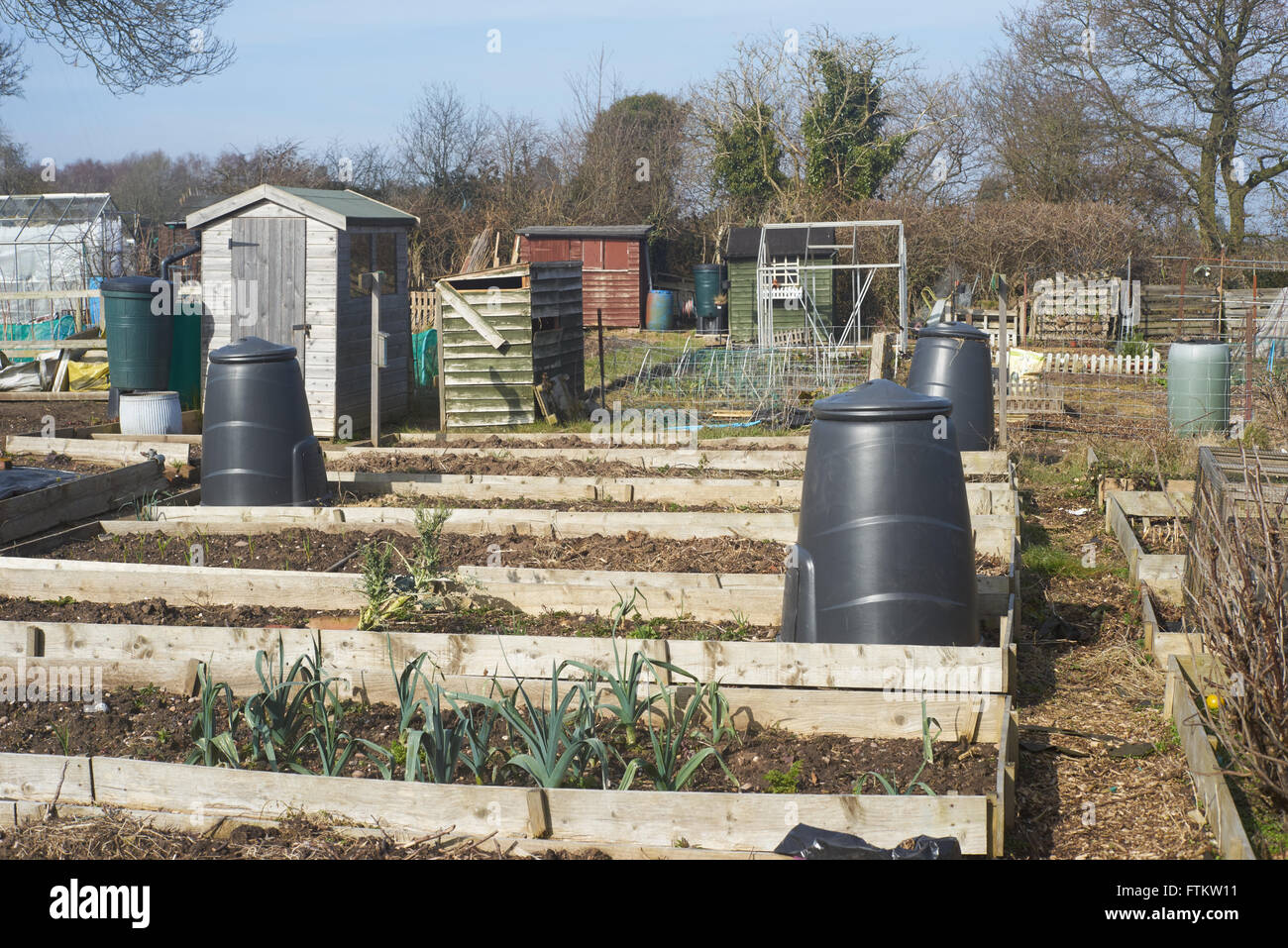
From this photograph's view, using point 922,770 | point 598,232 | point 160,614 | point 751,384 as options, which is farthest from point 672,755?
point 598,232

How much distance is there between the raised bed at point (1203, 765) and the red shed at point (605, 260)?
24110 millimetres

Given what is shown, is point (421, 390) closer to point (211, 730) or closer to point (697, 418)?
point (697, 418)

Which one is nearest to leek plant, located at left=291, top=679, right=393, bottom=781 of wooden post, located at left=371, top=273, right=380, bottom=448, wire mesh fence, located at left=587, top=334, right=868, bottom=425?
wooden post, located at left=371, top=273, right=380, bottom=448

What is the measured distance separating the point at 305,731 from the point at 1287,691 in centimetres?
343

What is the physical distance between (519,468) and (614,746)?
18.0 ft

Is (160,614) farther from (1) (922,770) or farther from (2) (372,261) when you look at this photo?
(2) (372,261)

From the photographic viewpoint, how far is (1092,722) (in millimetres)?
4734

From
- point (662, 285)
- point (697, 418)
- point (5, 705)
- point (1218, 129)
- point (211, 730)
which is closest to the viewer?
point (211, 730)

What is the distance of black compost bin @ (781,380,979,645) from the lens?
14.9 feet

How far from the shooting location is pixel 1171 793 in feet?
13.2

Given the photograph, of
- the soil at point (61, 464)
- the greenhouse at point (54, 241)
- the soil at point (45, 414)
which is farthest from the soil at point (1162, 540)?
the greenhouse at point (54, 241)

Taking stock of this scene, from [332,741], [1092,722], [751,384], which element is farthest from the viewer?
[751,384]
